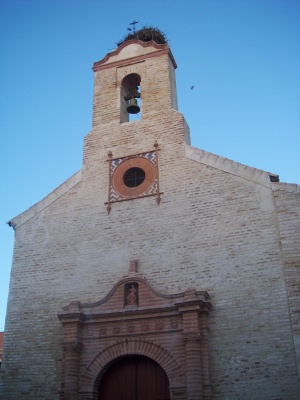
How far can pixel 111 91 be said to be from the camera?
45.3 feet

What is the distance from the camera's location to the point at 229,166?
1115 centimetres

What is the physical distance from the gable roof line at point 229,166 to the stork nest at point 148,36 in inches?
194

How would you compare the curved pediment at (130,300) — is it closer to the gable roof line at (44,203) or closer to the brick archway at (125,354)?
the brick archway at (125,354)

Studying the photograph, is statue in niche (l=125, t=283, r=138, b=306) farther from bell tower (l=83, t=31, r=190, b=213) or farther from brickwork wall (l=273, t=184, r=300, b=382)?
brickwork wall (l=273, t=184, r=300, b=382)

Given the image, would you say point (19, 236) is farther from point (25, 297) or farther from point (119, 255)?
point (119, 255)

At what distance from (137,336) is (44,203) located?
15.3ft

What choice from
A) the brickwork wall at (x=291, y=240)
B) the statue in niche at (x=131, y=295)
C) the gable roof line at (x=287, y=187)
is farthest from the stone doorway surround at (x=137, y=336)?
the gable roof line at (x=287, y=187)

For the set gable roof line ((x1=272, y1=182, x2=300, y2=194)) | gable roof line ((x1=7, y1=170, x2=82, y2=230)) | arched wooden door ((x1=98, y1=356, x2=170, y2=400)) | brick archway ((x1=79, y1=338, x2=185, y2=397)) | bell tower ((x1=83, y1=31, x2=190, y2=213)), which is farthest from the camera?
gable roof line ((x1=7, y1=170, x2=82, y2=230))

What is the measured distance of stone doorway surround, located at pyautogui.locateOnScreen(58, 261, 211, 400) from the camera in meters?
9.20

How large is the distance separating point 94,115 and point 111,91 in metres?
0.92

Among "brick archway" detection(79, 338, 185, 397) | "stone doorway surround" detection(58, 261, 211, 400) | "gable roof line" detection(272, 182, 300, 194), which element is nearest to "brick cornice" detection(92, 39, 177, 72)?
"gable roof line" detection(272, 182, 300, 194)

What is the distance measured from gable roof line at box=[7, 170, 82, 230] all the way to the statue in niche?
3.48 m

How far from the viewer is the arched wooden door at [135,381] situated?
377 inches

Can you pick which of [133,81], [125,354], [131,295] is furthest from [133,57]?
[125,354]
